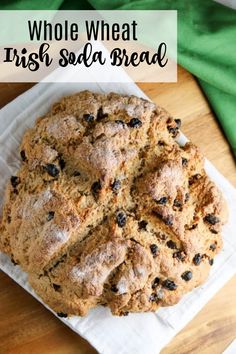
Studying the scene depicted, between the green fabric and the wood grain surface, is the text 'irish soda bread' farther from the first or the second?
the green fabric

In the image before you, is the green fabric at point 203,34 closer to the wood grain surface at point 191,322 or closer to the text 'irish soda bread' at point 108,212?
the wood grain surface at point 191,322

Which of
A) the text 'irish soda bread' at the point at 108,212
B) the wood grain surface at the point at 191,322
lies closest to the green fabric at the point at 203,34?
the wood grain surface at the point at 191,322

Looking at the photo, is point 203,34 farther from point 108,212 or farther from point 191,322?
point 191,322

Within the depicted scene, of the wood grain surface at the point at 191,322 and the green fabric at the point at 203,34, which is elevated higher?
the green fabric at the point at 203,34

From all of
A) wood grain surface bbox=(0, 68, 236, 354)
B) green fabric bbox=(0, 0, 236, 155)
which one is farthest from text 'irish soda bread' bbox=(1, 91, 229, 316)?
green fabric bbox=(0, 0, 236, 155)

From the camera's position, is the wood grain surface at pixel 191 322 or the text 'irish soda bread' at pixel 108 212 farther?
the wood grain surface at pixel 191 322

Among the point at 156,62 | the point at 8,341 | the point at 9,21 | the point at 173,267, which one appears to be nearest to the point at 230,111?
the point at 156,62
